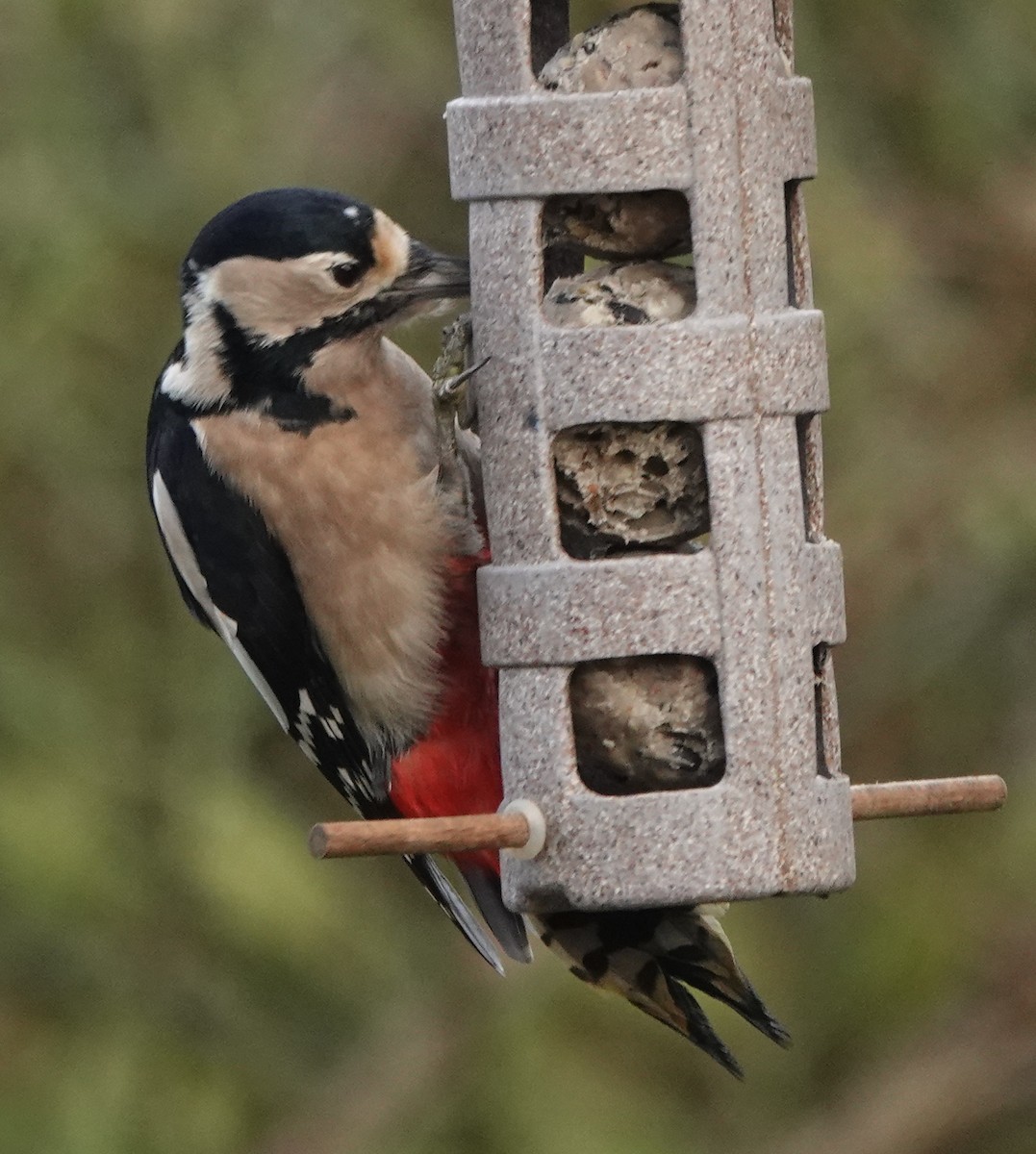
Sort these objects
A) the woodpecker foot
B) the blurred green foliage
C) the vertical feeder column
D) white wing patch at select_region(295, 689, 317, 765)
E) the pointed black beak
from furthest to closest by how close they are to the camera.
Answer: the blurred green foliage
white wing patch at select_region(295, 689, 317, 765)
the pointed black beak
the woodpecker foot
the vertical feeder column

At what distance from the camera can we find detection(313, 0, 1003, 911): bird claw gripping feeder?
2.92 metres

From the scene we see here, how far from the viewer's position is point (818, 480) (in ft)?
10.3

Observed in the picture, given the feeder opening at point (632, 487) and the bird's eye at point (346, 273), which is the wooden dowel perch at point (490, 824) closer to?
the feeder opening at point (632, 487)

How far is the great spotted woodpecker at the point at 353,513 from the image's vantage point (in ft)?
11.0

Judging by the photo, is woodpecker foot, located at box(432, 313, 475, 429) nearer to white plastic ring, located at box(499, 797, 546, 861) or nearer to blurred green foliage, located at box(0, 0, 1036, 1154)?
white plastic ring, located at box(499, 797, 546, 861)

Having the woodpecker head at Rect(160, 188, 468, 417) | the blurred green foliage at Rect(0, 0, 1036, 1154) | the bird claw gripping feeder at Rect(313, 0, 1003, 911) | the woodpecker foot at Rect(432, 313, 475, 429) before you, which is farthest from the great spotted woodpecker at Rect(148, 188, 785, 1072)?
the blurred green foliage at Rect(0, 0, 1036, 1154)

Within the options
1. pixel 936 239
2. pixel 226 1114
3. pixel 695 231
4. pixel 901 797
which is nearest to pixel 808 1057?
pixel 226 1114

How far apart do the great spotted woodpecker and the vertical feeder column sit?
1.16 feet

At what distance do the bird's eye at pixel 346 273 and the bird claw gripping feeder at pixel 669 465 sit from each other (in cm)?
35

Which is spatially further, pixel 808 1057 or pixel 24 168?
pixel 808 1057

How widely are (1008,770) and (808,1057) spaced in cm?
83

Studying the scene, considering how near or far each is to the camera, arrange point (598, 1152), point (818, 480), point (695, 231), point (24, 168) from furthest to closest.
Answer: point (24, 168), point (598, 1152), point (818, 480), point (695, 231)

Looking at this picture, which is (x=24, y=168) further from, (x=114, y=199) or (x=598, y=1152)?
(x=598, y=1152)

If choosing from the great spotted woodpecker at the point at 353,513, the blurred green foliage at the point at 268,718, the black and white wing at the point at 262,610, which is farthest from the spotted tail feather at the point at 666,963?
the blurred green foliage at the point at 268,718
